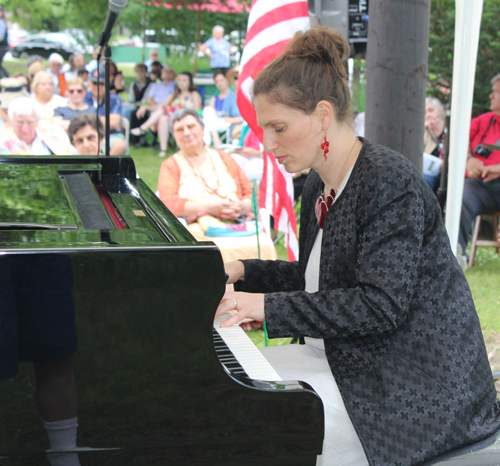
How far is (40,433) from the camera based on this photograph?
3.90 feet

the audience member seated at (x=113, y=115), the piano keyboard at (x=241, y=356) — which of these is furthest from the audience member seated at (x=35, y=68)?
the piano keyboard at (x=241, y=356)

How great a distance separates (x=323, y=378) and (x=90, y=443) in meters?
0.66

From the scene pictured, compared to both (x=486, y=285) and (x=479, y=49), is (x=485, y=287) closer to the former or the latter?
(x=486, y=285)

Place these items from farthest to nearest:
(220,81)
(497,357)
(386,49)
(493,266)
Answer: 1. (220,81)
2. (493,266)
3. (497,357)
4. (386,49)

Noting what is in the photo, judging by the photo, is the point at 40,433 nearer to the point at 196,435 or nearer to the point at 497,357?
the point at 196,435

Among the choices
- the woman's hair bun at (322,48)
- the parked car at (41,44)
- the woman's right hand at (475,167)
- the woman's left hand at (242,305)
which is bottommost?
the woman's right hand at (475,167)

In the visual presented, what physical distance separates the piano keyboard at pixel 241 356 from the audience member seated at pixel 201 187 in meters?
2.34

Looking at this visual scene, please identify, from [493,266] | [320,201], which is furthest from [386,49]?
[493,266]

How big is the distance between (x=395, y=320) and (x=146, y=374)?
63cm

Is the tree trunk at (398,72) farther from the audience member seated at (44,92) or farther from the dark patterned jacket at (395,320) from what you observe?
the audience member seated at (44,92)

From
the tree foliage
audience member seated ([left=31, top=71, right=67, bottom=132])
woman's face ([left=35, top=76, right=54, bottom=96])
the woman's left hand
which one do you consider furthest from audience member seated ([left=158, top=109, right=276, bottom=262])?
the tree foliage

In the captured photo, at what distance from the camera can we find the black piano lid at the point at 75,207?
1.29 meters

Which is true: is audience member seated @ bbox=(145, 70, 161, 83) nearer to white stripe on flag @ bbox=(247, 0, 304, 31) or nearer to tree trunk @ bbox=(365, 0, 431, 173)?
white stripe on flag @ bbox=(247, 0, 304, 31)

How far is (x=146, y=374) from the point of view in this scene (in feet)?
3.99
